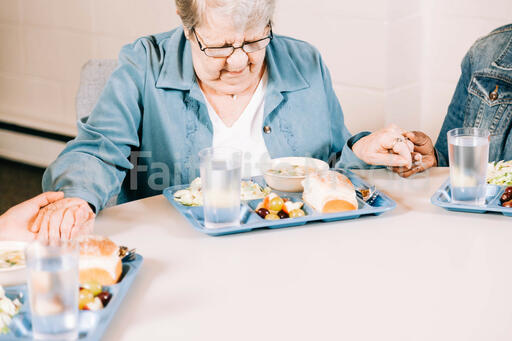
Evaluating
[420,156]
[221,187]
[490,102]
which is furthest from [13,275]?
[490,102]

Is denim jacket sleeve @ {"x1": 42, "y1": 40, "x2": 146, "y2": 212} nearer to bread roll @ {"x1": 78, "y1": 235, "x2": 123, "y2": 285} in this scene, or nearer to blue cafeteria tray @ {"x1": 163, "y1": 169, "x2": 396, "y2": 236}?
blue cafeteria tray @ {"x1": 163, "y1": 169, "x2": 396, "y2": 236}

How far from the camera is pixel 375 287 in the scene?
113cm

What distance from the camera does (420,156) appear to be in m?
1.72

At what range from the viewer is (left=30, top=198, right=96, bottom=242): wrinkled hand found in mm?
1257

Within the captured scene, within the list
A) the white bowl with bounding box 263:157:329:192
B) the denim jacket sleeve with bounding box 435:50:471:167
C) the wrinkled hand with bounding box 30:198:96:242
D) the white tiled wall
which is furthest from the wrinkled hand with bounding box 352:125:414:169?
the white tiled wall

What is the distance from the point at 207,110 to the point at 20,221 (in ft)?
2.25

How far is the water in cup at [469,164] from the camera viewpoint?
1.44 m

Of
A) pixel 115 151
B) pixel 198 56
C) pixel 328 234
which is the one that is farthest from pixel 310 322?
pixel 198 56

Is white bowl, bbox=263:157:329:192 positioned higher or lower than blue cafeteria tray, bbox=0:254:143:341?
higher

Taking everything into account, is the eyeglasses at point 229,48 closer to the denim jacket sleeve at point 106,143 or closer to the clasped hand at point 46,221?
the denim jacket sleeve at point 106,143

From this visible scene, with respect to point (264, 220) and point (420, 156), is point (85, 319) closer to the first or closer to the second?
point (264, 220)

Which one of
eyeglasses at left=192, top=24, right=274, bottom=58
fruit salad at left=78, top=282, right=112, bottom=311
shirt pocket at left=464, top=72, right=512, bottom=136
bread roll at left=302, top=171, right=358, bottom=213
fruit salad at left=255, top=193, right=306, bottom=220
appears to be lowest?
fruit salad at left=78, top=282, right=112, bottom=311

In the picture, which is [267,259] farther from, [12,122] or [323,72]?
[12,122]

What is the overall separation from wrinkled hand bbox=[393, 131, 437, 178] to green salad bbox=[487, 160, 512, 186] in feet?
0.58
